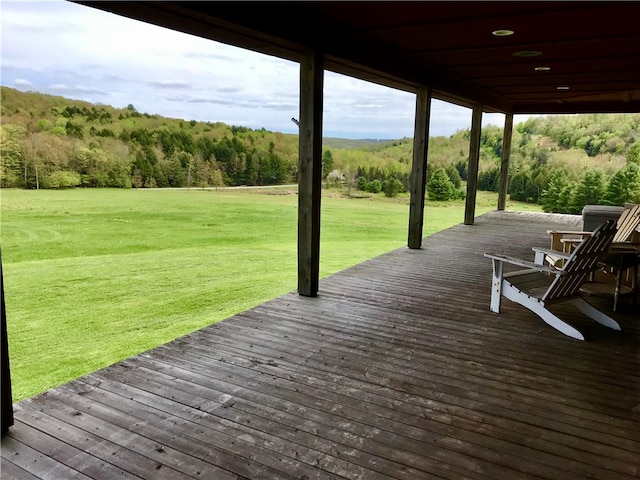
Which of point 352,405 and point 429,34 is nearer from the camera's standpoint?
point 352,405

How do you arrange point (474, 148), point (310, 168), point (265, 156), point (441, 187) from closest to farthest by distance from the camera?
point (310, 168) → point (474, 148) → point (265, 156) → point (441, 187)

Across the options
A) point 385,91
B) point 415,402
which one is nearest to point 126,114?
point 415,402

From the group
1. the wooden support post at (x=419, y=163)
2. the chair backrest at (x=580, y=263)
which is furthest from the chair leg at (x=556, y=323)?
the wooden support post at (x=419, y=163)

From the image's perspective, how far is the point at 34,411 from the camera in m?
2.22

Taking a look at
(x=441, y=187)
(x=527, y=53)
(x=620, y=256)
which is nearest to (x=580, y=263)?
(x=620, y=256)

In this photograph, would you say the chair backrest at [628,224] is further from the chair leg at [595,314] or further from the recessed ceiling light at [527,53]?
the recessed ceiling light at [527,53]

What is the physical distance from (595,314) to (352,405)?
2.41 m

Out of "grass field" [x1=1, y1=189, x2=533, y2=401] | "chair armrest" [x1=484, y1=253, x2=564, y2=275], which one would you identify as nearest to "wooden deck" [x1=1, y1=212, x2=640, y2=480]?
"chair armrest" [x1=484, y1=253, x2=564, y2=275]

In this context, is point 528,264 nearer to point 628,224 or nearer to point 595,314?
point 595,314

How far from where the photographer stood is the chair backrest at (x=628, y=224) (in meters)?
4.95

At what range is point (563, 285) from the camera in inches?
135

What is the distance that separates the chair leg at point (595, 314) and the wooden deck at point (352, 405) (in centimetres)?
8

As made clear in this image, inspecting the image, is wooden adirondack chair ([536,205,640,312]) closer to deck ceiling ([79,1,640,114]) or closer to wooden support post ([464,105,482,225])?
deck ceiling ([79,1,640,114])

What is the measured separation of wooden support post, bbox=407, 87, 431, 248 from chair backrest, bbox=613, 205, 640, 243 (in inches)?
94.8
